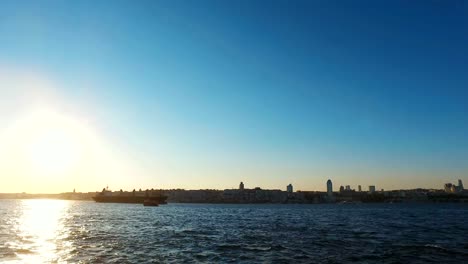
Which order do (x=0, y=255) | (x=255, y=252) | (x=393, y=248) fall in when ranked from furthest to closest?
(x=393, y=248) < (x=255, y=252) < (x=0, y=255)

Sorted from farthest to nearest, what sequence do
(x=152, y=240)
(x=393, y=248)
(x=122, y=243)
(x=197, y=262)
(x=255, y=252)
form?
(x=152, y=240) → (x=122, y=243) → (x=393, y=248) → (x=255, y=252) → (x=197, y=262)

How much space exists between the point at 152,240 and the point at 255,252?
Answer: 17.7 m

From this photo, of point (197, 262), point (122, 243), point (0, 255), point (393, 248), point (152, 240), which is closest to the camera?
point (197, 262)

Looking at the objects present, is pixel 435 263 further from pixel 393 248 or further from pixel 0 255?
pixel 0 255

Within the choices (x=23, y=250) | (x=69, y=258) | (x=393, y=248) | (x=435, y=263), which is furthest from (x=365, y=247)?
(x=23, y=250)

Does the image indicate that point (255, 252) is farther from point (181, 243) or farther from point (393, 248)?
point (393, 248)

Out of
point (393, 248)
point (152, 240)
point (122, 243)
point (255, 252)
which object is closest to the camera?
point (255, 252)

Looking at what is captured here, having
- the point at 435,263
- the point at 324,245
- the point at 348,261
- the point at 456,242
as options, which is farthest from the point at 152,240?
the point at 456,242

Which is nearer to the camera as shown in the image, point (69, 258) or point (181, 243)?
point (69, 258)

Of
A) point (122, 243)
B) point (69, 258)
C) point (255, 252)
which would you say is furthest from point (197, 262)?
point (122, 243)

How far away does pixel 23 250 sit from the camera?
133 feet

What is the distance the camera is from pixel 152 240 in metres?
50.8

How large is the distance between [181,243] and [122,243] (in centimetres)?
766

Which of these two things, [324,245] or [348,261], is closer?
[348,261]
